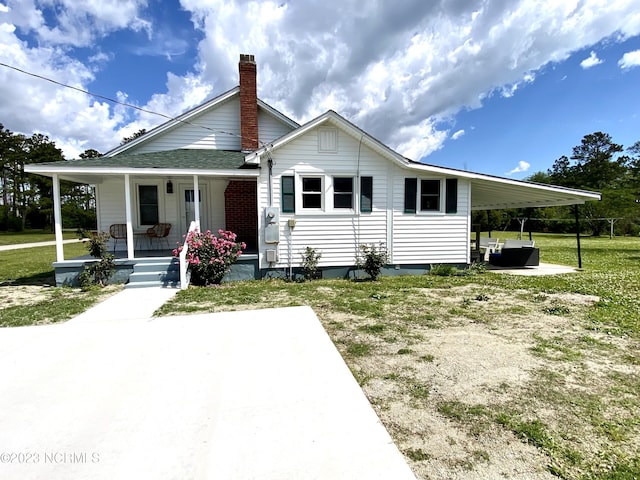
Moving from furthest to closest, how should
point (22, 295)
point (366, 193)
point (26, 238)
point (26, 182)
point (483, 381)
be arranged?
point (26, 182) → point (26, 238) → point (366, 193) → point (22, 295) → point (483, 381)

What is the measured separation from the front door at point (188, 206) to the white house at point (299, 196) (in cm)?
3

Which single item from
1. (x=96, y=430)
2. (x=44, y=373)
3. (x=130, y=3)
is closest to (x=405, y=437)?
(x=96, y=430)

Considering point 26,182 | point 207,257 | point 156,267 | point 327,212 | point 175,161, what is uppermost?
point 26,182

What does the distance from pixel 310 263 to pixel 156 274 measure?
4.09m

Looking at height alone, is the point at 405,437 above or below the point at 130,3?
below

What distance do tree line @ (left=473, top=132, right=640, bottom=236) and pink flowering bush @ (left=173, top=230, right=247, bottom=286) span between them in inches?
921

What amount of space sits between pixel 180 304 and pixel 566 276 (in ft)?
34.7

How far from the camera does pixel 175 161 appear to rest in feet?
31.3

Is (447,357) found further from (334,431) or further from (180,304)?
(180,304)

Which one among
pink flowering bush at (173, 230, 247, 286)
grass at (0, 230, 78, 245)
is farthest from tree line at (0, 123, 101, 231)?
pink flowering bush at (173, 230, 247, 286)

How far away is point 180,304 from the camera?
6488 millimetres

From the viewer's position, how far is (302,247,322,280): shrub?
30.3 feet

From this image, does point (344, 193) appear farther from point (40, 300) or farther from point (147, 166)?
point (40, 300)

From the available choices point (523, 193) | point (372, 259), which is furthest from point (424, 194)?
point (523, 193)
